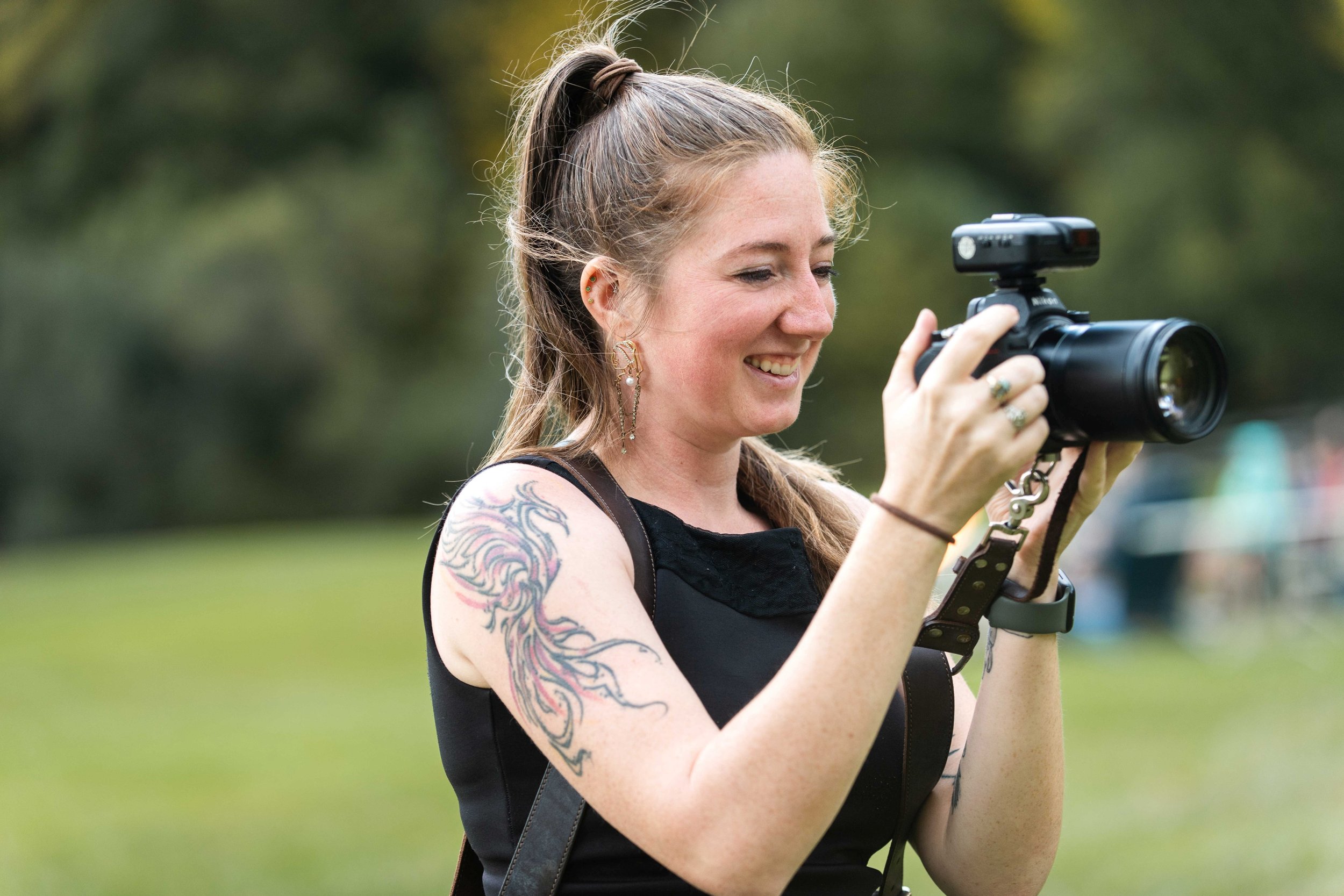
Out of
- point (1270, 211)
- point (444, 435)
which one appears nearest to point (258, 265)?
point (444, 435)

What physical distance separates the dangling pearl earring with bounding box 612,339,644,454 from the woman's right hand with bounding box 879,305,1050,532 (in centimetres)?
56

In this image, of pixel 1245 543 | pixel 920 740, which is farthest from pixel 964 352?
pixel 1245 543

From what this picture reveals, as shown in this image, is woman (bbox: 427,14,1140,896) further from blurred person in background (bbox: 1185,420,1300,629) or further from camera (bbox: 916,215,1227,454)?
blurred person in background (bbox: 1185,420,1300,629)

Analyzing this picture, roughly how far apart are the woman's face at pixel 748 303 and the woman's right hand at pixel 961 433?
1.31 ft

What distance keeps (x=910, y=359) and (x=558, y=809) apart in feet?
2.27

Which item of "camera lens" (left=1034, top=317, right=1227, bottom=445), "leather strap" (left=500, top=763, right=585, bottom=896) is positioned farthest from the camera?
"leather strap" (left=500, top=763, right=585, bottom=896)

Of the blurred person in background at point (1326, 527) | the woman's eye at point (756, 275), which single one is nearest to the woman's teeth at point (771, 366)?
the woman's eye at point (756, 275)

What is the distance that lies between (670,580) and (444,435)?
81.1 ft

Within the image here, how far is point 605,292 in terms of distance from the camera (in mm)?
2061

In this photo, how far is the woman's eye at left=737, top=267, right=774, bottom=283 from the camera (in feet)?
6.36

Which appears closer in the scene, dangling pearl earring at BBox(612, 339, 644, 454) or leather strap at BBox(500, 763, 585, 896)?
leather strap at BBox(500, 763, 585, 896)

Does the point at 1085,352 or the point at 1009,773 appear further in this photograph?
the point at 1009,773

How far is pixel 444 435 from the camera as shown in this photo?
2630cm

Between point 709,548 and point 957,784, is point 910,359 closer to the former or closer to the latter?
point 709,548
